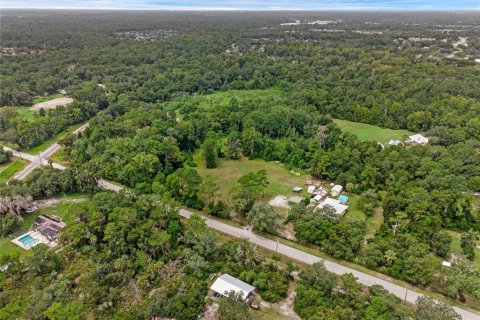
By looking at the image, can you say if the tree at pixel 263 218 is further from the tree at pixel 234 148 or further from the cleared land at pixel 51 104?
the cleared land at pixel 51 104

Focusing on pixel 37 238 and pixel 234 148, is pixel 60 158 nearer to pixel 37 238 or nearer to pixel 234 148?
pixel 37 238

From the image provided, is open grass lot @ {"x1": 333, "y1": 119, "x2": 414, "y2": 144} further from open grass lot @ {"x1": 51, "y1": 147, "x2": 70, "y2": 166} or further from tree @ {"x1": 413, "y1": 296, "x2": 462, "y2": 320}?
open grass lot @ {"x1": 51, "y1": 147, "x2": 70, "y2": 166}

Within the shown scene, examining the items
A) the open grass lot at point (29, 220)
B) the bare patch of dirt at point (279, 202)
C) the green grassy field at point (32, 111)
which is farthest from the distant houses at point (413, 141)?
the green grassy field at point (32, 111)

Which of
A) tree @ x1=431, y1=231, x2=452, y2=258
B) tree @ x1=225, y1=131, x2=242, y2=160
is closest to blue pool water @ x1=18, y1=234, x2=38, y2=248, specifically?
tree @ x1=225, y1=131, x2=242, y2=160

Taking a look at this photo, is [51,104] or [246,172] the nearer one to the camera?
[246,172]

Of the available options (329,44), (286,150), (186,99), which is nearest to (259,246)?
(286,150)

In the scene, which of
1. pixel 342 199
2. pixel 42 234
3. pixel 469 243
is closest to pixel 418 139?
pixel 342 199
